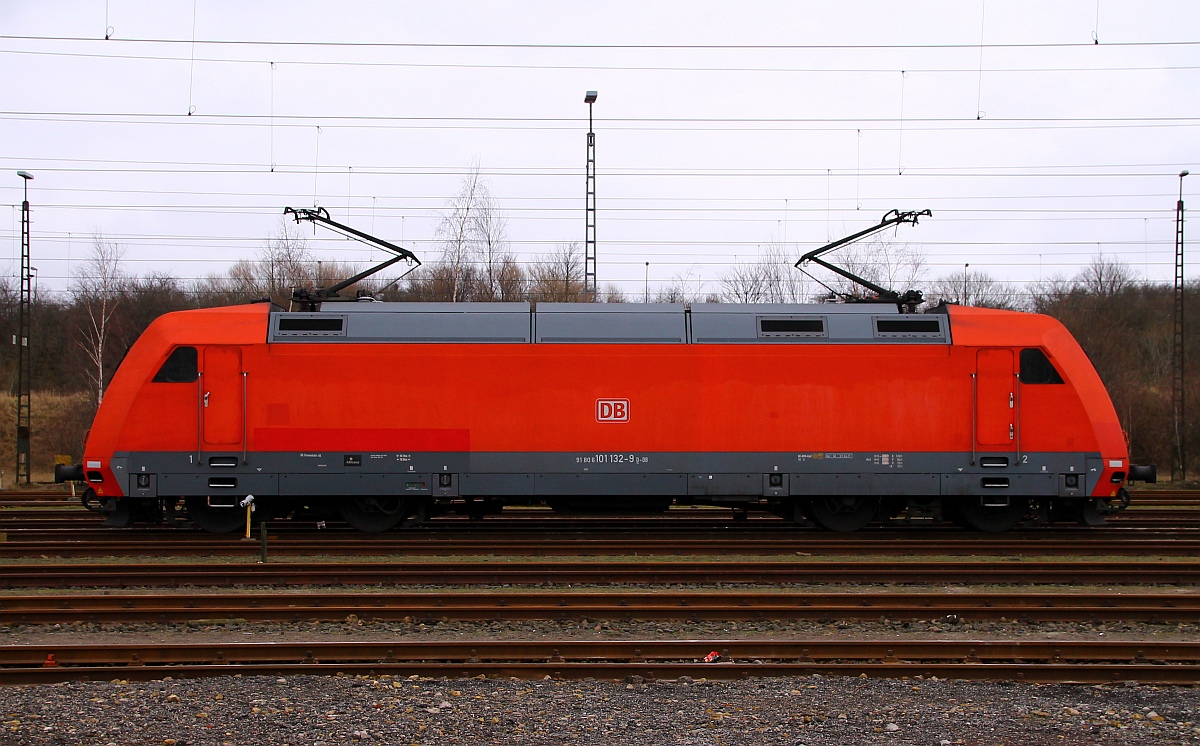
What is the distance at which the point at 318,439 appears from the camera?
14375 millimetres

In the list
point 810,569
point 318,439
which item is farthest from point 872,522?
point 318,439

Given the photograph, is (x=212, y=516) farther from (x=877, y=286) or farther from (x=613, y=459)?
(x=877, y=286)

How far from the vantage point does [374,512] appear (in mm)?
14945

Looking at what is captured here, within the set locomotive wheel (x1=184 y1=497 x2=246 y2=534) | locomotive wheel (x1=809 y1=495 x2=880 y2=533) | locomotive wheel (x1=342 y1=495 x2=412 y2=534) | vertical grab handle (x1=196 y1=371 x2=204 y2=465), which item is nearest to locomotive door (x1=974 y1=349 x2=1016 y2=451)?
locomotive wheel (x1=809 y1=495 x2=880 y2=533)

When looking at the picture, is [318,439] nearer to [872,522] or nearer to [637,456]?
[637,456]

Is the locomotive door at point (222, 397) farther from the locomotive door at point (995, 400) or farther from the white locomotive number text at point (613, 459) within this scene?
the locomotive door at point (995, 400)

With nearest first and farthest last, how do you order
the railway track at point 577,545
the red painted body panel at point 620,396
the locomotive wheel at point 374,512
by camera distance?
the railway track at point 577,545 → the red painted body panel at point 620,396 → the locomotive wheel at point 374,512

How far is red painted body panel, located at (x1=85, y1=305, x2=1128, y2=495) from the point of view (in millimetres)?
14406

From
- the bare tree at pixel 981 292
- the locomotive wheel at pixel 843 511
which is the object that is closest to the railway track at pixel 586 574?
the locomotive wheel at pixel 843 511

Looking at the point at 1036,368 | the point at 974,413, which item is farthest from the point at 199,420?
the point at 1036,368

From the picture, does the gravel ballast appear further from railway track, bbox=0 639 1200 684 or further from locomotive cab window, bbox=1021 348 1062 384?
locomotive cab window, bbox=1021 348 1062 384

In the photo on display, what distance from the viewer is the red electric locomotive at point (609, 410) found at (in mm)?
14344

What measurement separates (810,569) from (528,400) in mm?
5377

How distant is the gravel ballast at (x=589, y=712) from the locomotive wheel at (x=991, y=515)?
8013 mm
